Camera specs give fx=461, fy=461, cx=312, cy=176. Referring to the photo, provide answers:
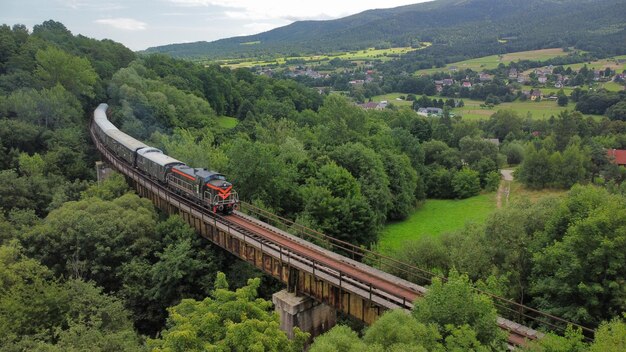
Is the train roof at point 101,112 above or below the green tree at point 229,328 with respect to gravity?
above

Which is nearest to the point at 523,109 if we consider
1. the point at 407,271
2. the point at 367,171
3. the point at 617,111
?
the point at 617,111

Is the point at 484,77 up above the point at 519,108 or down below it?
above

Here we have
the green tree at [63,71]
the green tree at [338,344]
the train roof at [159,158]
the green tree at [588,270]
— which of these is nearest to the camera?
the green tree at [338,344]

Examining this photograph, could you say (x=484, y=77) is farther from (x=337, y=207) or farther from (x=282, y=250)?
(x=282, y=250)

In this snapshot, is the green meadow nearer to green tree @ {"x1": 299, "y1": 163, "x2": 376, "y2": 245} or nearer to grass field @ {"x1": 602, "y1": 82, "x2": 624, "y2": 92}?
grass field @ {"x1": 602, "y1": 82, "x2": 624, "y2": 92}

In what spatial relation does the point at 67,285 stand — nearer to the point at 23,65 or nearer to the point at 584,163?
the point at 23,65

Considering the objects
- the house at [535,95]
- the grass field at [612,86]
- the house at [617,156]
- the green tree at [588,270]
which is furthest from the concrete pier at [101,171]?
the grass field at [612,86]

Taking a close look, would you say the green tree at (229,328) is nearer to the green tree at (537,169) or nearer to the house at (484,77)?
the green tree at (537,169)
